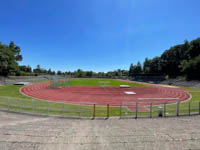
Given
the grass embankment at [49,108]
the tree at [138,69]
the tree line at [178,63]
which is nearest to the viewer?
the grass embankment at [49,108]

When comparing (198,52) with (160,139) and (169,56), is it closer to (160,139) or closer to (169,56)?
(169,56)

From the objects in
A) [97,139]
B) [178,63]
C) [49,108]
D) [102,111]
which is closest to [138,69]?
[178,63]

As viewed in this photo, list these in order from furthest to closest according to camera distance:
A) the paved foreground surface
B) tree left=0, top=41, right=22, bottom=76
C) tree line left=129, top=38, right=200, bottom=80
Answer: tree line left=129, top=38, right=200, bottom=80, tree left=0, top=41, right=22, bottom=76, the paved foreground surface

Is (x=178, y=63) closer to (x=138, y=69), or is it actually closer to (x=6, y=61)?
(x=138, y=69)

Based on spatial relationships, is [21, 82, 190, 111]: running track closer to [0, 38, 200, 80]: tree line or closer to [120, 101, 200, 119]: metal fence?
[120, 101, 200, 119]: metal fence

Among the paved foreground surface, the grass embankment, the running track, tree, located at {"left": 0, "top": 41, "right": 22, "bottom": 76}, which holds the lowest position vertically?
the running track

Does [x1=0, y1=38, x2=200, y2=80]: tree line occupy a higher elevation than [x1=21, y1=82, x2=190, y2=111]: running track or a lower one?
higher

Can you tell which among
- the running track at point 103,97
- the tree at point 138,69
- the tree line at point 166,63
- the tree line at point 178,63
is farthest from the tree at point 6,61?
the tree at point 138,69

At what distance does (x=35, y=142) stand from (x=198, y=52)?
281 ft

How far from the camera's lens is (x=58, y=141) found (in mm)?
4562

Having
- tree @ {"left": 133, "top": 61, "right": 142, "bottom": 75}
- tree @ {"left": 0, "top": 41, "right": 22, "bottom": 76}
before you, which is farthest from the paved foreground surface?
tree @ {"left": 133, "top": 61, "right": 142, "bottom": 75}

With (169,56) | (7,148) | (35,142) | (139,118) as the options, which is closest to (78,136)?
(35,142)

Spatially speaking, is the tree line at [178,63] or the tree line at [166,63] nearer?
the tree line at [166,63]

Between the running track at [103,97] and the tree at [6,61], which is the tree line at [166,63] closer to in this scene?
the tree at [6,61]
